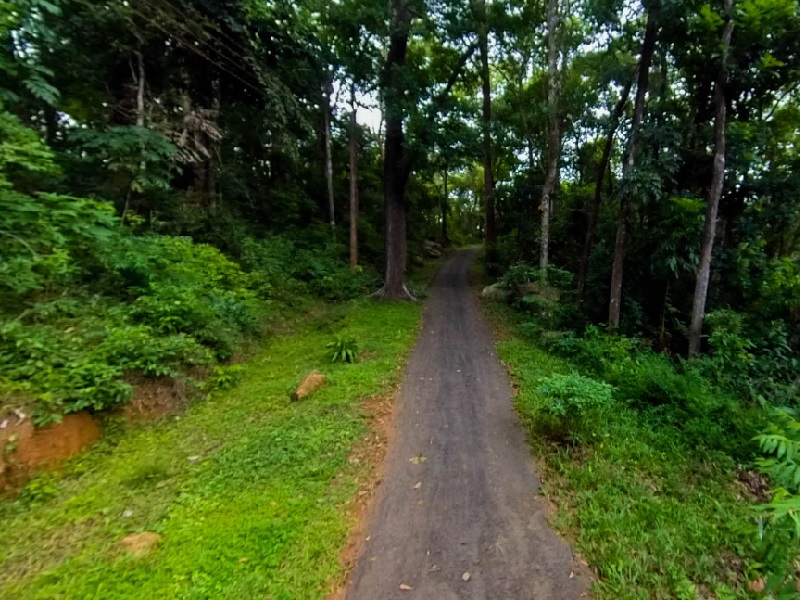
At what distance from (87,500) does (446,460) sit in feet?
11.8

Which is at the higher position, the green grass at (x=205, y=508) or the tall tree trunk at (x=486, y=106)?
the tall tree trunk at (x=486, y=106)

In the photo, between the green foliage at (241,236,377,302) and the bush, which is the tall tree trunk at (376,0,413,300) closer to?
the green foliage at (241,236,377,302)

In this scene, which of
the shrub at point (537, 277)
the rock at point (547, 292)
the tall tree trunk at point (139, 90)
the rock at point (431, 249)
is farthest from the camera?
the rock at point (431, 249)

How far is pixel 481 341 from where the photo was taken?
879 centimetres

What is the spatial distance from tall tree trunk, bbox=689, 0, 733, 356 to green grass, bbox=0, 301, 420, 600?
6.50 metres

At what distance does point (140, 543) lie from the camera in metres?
2.97

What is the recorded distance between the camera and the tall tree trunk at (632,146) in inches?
282

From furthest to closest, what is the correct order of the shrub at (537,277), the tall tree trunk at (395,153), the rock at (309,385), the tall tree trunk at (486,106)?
the tall tree trunk at (486,106) < the tall tree trunk at (395,153) < the shrub at (537,277) < the rock at (309,385)

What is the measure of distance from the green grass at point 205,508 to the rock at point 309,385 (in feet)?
0.68

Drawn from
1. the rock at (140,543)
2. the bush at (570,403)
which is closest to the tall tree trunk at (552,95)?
the bush at (570,403)

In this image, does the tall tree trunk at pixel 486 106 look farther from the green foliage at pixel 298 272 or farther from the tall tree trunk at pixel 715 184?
the green foliage at pixel 298 272

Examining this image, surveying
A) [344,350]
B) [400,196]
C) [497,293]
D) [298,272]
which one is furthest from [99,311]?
[497,293]

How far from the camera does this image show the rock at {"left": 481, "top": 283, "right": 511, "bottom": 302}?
13148 mm

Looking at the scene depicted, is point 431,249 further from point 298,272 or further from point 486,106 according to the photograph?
point 298,272
